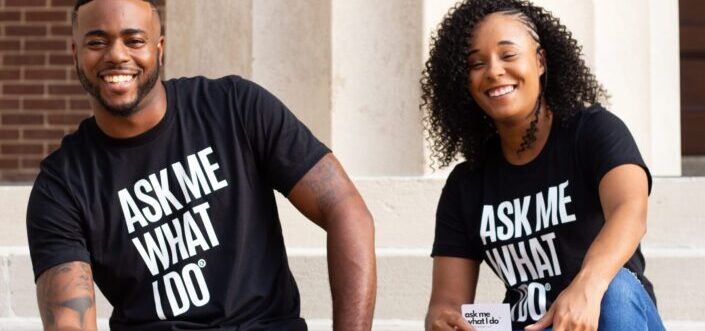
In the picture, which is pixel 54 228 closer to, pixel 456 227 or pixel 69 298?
pixel 69 298

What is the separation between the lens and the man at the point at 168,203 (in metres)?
3.05

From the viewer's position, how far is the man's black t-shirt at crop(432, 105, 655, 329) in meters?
3.09

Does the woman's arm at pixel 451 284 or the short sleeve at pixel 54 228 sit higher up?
the short sleeve at pixel 54 228

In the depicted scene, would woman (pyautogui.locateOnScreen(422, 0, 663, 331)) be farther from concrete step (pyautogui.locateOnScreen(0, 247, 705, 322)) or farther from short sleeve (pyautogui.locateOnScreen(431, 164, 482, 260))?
concrete step (pyautogui.locateOnScreen(0, 247, 705, 322))

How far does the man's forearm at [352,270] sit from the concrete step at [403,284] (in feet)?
3.88

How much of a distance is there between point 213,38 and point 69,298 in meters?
1.83

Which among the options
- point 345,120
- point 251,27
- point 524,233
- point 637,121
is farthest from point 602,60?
point 524,233

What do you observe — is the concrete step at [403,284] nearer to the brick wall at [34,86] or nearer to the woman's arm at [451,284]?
the woman's arm at [451,284]

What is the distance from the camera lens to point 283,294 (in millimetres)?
3133

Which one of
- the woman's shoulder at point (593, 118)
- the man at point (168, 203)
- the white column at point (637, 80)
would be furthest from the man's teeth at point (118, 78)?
the white column at point (637, 80)

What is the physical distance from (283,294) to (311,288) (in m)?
1.15

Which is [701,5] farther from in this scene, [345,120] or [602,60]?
[345,120]

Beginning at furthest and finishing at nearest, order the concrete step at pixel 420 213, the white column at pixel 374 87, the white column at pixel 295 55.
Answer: the white column at pixel 295 55 → the white column at pixel 374 87 → the concrete step at pixel 420 213

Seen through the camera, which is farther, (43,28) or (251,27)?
(43,28)
